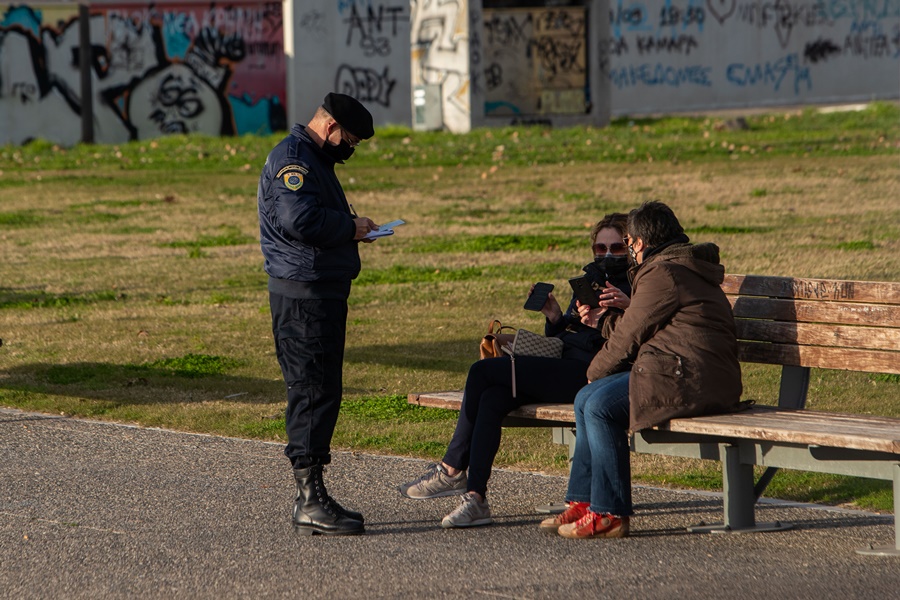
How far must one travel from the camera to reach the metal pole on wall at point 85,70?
92.2ft

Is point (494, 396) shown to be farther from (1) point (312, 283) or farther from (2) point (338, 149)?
(2) point (338, 149)

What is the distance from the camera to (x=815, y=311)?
18.9 ft

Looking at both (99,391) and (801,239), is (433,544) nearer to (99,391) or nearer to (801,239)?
(99,391)

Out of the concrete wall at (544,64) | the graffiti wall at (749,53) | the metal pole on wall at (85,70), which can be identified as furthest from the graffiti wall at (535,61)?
the metal pole on wall at (85,70)

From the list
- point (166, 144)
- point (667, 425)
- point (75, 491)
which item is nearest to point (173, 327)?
point (75, 491)

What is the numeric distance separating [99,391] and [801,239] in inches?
302

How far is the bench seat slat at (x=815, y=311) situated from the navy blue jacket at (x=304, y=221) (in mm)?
1661

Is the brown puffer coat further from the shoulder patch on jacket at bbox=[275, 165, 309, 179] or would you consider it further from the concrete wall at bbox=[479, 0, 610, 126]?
the concrete wall at bbox=[479, 0, 610, 126]

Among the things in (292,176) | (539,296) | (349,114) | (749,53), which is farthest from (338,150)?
(749,53)

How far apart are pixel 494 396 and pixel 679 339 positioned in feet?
2.60

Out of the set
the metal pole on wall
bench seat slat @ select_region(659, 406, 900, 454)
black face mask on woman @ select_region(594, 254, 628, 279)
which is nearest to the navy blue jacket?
black face mask on woman @ select_region(594, 254, 628, 279)

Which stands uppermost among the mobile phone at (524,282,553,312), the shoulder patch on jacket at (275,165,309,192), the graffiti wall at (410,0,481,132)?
the graffiti wall at (410,0,481,132)

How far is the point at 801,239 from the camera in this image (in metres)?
13.8

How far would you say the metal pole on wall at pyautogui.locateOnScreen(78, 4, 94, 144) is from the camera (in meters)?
28.1
